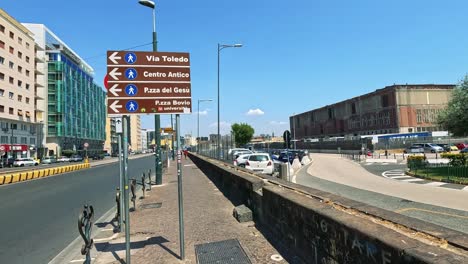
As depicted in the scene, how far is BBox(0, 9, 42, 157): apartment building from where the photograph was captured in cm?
6203

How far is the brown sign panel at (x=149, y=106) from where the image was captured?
5535 mm

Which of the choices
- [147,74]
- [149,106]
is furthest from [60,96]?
[149,106]

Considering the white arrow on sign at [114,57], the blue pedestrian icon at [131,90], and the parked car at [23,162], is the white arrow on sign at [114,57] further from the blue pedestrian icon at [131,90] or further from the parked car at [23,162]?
the parked car at [23,162]

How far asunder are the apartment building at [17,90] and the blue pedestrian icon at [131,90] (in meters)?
62.2

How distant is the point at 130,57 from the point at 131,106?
0.82 meters

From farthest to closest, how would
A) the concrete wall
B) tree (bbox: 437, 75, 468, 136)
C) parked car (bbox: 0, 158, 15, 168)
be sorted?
parked car (bbox: 0, 158, 15, 168) < tree (bbox: 437, 75, 468, 136) < the concrete wall

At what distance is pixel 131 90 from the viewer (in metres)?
5.65

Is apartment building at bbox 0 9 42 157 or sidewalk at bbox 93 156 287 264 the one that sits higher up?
apartment building at bbox 0 9 42 157

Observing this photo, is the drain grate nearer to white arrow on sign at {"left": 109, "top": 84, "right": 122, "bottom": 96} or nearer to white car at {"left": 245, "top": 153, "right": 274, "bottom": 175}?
white arrow on sign at {"left": 109, "top": 84, "right": 122, "bottom": 96}

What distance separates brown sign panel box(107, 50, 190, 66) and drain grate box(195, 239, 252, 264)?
3.18 metres

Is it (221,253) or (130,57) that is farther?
(221,253)

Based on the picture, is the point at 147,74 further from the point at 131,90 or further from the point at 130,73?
the point at 131,90

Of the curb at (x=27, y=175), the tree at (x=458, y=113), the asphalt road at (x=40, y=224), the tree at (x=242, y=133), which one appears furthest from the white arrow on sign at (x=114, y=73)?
the tree at (x=242, y=133)

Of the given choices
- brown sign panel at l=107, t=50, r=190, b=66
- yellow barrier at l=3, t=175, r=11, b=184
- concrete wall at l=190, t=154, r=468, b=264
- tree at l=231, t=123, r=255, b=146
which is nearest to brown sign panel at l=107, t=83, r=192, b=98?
brown sign panel at l=107, t=50, r=190, b=66
